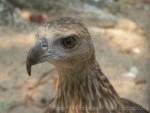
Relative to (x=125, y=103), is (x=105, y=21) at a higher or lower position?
higher

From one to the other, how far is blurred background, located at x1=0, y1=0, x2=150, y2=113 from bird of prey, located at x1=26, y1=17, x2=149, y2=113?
1.59 meters

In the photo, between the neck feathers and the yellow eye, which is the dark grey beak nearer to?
the yellow eye

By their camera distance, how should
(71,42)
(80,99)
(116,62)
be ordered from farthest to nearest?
1. (116,62)
2. (80,99)
3. (71,42)

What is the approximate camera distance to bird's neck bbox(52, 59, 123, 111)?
11.7 feet

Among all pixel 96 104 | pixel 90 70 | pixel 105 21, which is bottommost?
pixel 96 104

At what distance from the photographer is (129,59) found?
6.55 meters

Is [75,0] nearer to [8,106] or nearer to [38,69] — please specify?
[38,69]

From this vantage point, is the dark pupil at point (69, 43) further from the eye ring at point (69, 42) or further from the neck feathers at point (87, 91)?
the neck feathers at point (87, 91)

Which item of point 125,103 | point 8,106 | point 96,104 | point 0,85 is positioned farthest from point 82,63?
point 0,85

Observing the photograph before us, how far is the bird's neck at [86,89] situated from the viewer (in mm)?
3578

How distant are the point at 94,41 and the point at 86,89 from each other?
133 inches

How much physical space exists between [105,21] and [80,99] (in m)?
3.81

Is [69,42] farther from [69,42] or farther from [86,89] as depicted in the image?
[86,89]

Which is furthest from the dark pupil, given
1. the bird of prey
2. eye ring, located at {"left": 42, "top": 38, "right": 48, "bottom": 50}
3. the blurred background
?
the blurred background
